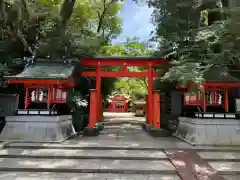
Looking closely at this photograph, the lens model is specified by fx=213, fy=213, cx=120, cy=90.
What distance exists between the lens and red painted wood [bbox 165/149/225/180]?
4950 millimetres

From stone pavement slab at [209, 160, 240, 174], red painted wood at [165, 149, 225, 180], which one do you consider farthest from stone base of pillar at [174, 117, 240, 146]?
stone pavement slab at [209, 160, 240, 174]

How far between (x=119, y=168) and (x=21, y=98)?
7424 mm

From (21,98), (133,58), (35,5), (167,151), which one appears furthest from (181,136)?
(35,5)

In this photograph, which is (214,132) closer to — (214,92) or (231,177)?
(214,92)

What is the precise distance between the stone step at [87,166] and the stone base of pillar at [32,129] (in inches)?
85.1

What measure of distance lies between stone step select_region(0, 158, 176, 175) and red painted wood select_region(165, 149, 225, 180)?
0.80 feet

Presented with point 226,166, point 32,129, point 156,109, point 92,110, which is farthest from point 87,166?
point 156,109

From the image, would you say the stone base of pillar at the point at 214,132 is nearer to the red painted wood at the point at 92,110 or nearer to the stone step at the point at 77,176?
the stone step at the point at 77,176

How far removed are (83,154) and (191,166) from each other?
10.2ft

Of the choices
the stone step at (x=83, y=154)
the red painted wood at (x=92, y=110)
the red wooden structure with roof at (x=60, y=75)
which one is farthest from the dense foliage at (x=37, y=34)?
the stone step at (x=83, y=154)

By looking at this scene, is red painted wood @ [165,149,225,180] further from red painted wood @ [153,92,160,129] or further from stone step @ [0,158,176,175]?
red painted wood @ [153,92,160,129]

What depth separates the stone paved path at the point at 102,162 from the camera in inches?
199

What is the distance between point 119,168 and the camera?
5.36m

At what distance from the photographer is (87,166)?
18.0ft
